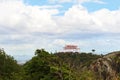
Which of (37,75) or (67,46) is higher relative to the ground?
(67,46)

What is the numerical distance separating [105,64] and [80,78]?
36400mm

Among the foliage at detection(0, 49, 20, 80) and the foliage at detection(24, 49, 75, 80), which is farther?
the foliage at detection(0, 49, 20, 80)

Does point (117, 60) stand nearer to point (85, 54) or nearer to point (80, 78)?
point (80, 78)

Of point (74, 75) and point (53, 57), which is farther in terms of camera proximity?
point (53, 57)

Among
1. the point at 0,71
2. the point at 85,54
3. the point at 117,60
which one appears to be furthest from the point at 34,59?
the point at 85,54

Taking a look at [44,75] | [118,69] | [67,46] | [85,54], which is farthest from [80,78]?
[85,54]

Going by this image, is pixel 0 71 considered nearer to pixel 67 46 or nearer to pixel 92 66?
pixel 92 66

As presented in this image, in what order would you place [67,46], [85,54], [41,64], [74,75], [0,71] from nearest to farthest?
[74,75], [41,64], [67,46], [0,71], [85,54]

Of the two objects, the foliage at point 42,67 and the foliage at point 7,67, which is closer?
the foliage at point 42,67

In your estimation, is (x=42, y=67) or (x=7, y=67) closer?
(x=42, y=67)

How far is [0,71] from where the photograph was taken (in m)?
85.4

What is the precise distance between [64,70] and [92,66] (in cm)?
3676

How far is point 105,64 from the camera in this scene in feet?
293

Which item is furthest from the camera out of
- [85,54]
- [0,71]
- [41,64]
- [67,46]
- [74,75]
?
[85,54]
